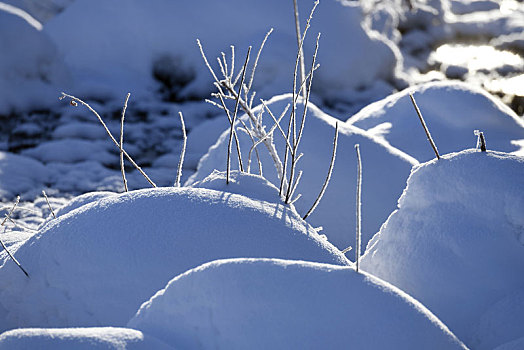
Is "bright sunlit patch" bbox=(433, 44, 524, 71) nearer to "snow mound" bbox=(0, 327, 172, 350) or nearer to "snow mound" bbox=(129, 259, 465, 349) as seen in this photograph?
"snow mound" bbox=(129, 259, 465, 349)

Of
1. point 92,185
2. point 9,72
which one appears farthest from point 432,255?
point 9,72

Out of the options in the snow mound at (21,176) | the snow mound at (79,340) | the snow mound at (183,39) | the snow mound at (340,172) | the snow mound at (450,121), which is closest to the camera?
the snow mound at (79,340)

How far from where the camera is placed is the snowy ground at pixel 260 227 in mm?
1214

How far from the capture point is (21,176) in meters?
4.62

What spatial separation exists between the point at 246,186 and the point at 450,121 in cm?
169

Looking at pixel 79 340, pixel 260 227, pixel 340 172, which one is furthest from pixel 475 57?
pixel 79 340

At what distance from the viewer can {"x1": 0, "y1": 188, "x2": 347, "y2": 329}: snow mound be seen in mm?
1467

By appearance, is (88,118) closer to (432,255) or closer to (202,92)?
→ (202,92)

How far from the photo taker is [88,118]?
18.5ft

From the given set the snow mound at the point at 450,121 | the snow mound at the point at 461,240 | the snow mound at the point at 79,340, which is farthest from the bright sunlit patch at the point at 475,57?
the snow mound at the point at 79,340

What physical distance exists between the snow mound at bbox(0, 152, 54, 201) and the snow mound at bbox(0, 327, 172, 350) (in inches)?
133

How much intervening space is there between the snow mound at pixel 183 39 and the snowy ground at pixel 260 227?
0.85ft

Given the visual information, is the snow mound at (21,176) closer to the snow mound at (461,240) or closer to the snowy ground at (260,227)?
the snowy ground at (260,227)

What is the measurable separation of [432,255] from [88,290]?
837mm
